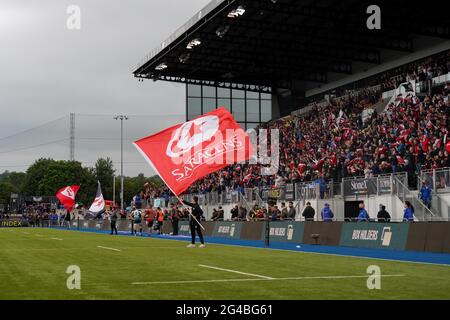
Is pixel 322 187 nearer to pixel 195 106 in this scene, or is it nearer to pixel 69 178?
pixel 195 106

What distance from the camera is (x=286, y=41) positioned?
5088cm

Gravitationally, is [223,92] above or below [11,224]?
above

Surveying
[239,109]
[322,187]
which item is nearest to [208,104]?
[239,109]

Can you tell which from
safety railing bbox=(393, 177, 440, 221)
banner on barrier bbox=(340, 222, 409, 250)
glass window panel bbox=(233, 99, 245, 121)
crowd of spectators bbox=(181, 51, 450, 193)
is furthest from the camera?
glass window panel bbox=(233, 99, 245, 121)

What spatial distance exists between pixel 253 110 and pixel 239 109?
59.2 inches

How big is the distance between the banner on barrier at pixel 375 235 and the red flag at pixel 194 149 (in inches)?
233

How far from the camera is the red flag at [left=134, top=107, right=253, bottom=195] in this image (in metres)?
22.1

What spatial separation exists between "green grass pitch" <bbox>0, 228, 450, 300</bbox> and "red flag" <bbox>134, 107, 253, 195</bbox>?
4196 millimetres

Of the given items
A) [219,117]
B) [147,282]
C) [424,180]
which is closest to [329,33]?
[424,180]

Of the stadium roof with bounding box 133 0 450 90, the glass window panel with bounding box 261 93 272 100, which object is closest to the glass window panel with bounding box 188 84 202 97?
the stadium roof with bounding box 133 0 450 90

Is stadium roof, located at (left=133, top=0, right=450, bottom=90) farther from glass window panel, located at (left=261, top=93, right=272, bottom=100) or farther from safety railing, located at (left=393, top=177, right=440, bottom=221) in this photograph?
safety railing, located at (left=393, top=177, right=440, bottom=221)
